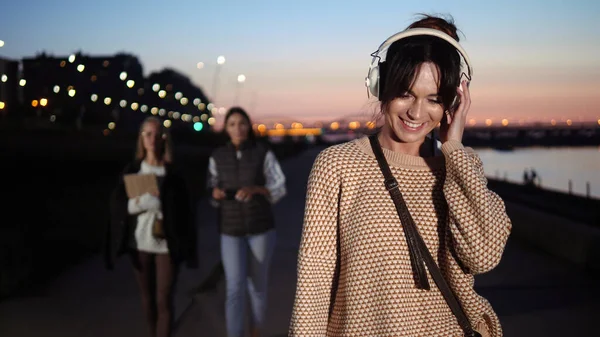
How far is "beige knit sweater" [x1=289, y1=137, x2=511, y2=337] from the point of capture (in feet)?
7.80

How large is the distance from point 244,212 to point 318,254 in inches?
173

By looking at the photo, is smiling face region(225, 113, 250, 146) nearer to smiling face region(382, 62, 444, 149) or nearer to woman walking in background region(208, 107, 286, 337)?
woman walking in background region(208, 107, 286, 337)

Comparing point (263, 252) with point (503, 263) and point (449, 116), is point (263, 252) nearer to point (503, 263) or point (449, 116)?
point (449, 116)

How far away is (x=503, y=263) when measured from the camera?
475 inches

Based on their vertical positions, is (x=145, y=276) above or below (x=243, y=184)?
below

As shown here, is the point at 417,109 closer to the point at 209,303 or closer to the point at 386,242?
the point at 386,242

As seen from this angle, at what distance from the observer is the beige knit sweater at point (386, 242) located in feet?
7.80

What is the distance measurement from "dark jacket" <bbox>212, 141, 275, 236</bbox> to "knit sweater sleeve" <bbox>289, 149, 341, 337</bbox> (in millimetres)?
4364

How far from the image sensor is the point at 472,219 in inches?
93.5

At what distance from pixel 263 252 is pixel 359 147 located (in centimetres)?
442

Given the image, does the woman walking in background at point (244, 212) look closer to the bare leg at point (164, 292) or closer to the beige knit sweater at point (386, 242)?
the bare leg at point (164, 292)

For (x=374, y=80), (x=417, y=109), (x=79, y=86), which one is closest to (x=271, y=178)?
(x=374, y=80)

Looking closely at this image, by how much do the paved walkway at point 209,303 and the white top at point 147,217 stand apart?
1387 mm

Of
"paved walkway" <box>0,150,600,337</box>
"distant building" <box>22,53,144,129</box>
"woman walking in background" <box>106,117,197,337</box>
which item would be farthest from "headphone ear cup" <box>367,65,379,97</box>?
"distant building" <box>22,53,144,129</box>
